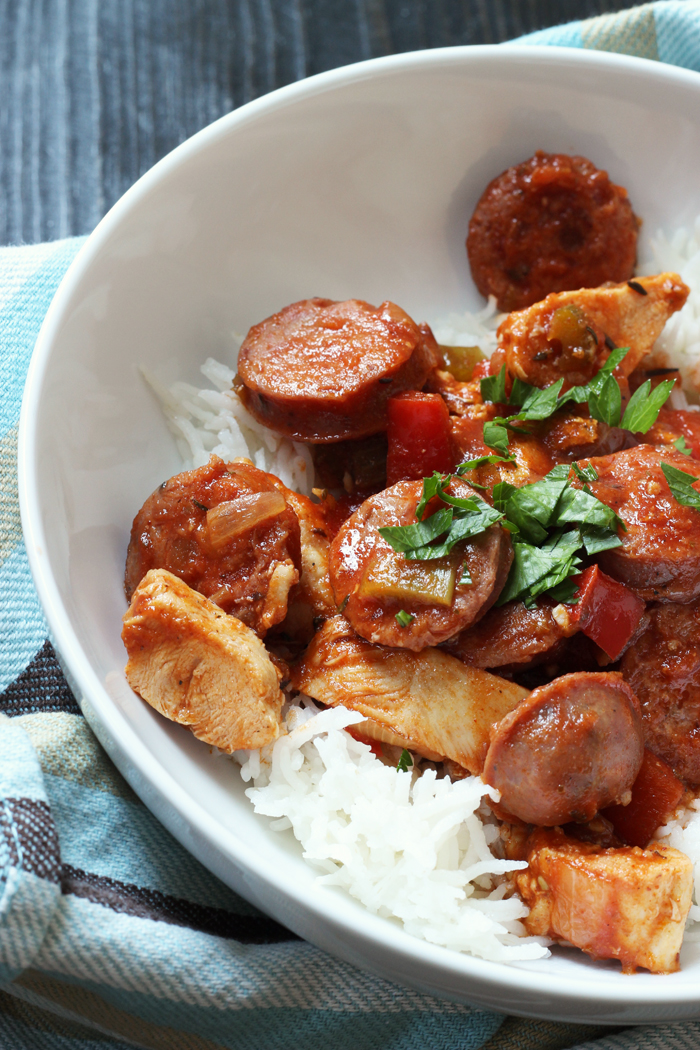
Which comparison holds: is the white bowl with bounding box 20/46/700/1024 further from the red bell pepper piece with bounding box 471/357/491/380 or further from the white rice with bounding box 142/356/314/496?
the red bell pepper piece with bounding box 471/357/491/380

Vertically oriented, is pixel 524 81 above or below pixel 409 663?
above

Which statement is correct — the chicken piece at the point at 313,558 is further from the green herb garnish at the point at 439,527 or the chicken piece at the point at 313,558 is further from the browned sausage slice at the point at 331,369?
the green herb garnish at the point at 439,527

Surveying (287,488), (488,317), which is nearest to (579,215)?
(488,317)

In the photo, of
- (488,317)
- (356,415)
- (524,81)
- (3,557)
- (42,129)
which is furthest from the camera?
(42,129)

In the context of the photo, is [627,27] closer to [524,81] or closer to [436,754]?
[524,81]

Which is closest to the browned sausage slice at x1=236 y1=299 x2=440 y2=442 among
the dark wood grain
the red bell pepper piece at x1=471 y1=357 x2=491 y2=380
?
the red bell pepper piece at x1=471 y1=357 x2=491 y2=380
